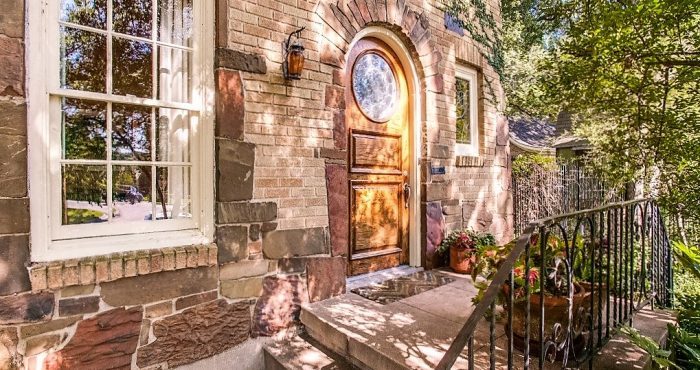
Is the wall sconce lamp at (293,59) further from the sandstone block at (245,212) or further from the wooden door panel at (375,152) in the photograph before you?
the sandstone block at (245,212)

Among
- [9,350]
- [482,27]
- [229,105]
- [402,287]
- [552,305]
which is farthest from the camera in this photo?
[482,27]

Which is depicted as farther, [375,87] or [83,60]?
[375,87]

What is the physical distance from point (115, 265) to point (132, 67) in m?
1.21

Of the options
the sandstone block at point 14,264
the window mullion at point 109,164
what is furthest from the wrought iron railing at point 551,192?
the sandstone block at point 14,264

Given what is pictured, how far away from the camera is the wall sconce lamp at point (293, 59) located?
2.80m

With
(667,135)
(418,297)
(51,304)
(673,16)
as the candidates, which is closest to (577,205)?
(667,135)

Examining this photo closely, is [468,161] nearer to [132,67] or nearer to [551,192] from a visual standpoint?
[132,67]

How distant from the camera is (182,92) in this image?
2.54 metres

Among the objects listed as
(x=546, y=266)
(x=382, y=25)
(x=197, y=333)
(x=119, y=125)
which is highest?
(x=382, y=25)

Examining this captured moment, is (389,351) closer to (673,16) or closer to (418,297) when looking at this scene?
(418,297)

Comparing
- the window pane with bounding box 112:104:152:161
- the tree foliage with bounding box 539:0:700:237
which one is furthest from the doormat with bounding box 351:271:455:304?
the tree foliage with bounding box 539:0:700:237

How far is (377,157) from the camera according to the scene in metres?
3.69

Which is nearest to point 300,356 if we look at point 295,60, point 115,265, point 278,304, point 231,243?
point 278,304

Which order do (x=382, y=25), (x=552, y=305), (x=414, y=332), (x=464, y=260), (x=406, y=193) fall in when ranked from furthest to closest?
(x=406, y=193)
(x=464, y=260)
(x=382, y=25)
(x=414, y=332)
(x=552, y=305)
